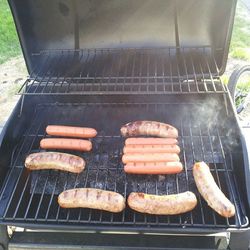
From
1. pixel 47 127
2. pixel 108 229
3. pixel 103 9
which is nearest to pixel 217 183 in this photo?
pixel 108 229

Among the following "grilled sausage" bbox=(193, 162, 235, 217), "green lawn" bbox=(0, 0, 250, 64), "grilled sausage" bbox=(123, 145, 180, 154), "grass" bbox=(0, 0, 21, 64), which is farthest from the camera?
"grass" bbox=(0, 0, 21, 64)

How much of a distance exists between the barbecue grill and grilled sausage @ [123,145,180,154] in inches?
5.7

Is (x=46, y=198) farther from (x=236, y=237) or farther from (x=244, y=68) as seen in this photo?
(x=244, y=68)

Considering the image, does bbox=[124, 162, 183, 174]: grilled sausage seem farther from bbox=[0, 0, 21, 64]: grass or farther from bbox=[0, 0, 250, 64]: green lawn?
bbox=[0, 0, 21, 64]: grass

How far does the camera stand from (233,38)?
752 cm

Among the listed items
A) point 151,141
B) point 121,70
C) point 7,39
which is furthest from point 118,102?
point 7,39

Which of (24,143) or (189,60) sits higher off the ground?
(189,60)

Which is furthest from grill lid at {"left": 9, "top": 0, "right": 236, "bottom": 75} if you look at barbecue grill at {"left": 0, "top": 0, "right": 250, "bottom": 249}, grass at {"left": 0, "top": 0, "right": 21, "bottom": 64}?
grass at {"left": 0, "top": 0, "right": 21, "bottom": 64}

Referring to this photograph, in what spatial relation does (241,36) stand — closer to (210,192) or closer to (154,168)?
(154,168)

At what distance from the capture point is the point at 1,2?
31.1 feet

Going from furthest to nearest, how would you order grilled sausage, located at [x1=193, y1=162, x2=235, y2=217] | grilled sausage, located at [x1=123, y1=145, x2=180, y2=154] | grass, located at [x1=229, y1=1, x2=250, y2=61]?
grass, located at [x1=229, y1=1, x2=250, y2=61], grilled sausage, located at [x1=123, y1=145, x2=180, y2=154], grilled sausage, located at [x1=193, y1=162, x2=235, y2=217]

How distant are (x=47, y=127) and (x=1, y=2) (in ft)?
24.7

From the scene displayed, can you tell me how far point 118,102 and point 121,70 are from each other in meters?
0.33

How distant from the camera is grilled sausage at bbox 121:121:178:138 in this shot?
3100 mm
